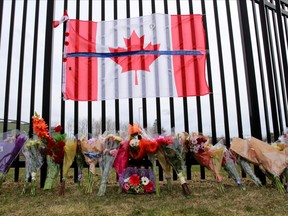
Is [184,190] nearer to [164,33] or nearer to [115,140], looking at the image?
[115,140]

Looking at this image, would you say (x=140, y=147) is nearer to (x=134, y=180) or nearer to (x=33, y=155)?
(x=134, y=180)

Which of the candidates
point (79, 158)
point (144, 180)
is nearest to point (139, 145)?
point (144, 180)

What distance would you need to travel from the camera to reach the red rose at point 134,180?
7.60ft

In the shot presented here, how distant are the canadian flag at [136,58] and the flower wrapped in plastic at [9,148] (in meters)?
0.80

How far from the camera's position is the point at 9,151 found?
250 cm

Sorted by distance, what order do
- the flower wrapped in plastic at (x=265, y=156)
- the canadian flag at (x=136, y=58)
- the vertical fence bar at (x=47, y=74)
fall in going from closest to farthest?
the flower wrapped in plastic at (x=265, y=156) → the vertical fence bar at (x=47, y=74) → the canadian flag at (x=136, y=58)

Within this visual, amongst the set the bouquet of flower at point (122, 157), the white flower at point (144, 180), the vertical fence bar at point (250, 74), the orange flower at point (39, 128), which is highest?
the vertical fence bar at point (250, 74)

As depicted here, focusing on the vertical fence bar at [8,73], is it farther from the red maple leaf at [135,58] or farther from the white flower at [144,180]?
the white flower at [144,180]

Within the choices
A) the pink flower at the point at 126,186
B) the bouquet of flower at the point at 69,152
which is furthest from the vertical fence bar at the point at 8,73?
the pink flower at the point at 126,186

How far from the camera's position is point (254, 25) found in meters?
3.53

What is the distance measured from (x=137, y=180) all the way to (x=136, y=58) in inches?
58.8

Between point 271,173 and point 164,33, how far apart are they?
1.93 meters

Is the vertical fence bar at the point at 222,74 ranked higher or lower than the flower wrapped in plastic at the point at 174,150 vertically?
higher

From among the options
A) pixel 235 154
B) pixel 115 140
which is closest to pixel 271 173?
pixel 235 154
